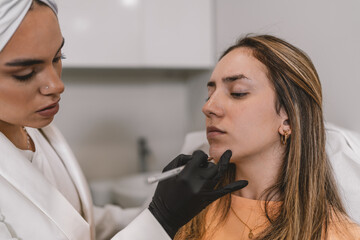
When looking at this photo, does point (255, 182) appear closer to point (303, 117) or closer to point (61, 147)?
point (303, 117)

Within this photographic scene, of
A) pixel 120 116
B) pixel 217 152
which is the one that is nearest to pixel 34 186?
pixel 217 152

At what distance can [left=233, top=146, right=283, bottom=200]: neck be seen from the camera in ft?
3.19

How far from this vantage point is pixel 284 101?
0.94 metres

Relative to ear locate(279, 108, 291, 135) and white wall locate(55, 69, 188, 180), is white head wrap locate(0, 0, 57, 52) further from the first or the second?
white wall locate(55, 69, 188, 180)

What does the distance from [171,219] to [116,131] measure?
5.23ft

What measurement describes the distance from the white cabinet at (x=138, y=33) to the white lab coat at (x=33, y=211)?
1.17 m

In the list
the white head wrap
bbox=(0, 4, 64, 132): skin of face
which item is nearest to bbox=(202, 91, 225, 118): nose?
bbox=(0, 4, 64, 132): skin of face

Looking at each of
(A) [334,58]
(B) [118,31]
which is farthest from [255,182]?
(B) [118,31]

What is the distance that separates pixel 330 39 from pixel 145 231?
84 cm

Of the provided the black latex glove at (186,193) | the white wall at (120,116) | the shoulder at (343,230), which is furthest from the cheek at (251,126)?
the white wall at (120,116)

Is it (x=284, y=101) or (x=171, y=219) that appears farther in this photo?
(x=284, y=101)

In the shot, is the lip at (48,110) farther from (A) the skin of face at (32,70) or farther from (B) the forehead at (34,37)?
(B) the forehead at (34,37)

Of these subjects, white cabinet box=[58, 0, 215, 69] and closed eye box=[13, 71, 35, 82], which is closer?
closed eye box=[13, 71, 35, 82]

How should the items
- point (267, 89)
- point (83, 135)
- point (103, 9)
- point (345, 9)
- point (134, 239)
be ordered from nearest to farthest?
point (134, 239) → point (267, 89) → point (345, 9) → point (103, 9) → point (83, 135)
